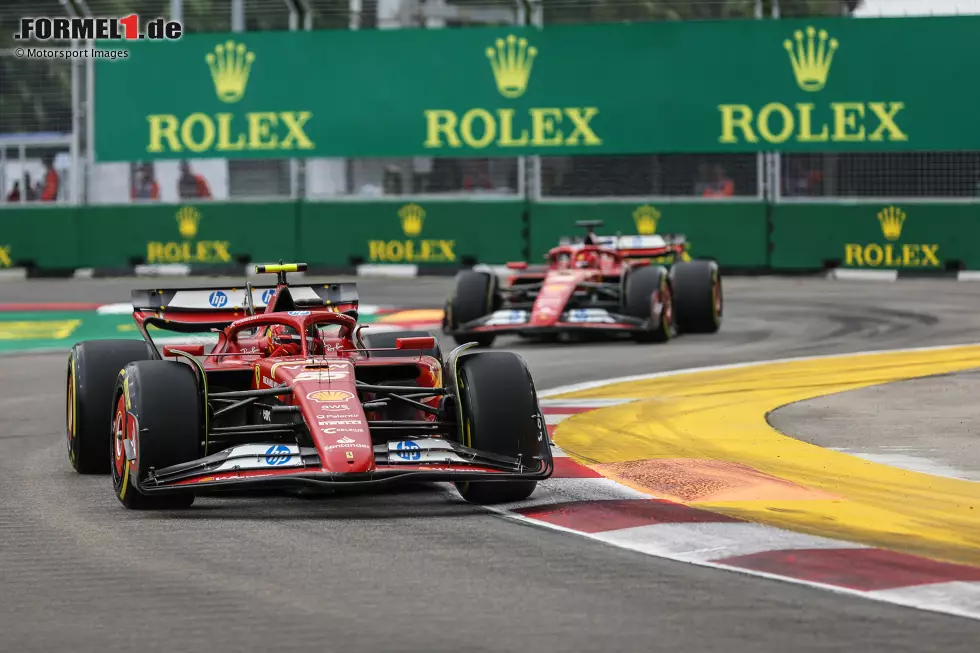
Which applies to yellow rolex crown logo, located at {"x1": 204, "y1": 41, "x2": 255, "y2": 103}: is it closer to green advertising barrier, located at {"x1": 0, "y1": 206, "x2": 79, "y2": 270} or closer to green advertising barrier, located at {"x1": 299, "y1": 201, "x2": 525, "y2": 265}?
green advertising barrier, located at {"x1": 299, "y1": 201, "x2": 525, "y2": 265}

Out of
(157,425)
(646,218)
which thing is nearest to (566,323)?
(157,425)

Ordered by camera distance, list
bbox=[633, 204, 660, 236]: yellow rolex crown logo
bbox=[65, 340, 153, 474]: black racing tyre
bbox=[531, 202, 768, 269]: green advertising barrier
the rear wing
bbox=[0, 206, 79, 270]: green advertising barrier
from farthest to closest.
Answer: bbox=[0, 206, 79, 270]: green advertising barrier → bbox=[633, 204, 660, 236]: yellow rolex crown logo → bbox=[531, 202, 768, 269]: green advertising barrier → the rear wing → bbox=[65, 340, 153, 474]: black racing tyre

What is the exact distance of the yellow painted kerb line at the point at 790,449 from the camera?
25.1 feet

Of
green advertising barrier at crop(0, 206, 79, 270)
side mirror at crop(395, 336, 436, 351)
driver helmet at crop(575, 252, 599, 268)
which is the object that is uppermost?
green advertising barrier at crop(0, 206, 79, 270)

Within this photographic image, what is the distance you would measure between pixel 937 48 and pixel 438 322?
11.4 m

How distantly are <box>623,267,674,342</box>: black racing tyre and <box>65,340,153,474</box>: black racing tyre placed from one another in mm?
8606

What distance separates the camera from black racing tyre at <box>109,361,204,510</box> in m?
8.12

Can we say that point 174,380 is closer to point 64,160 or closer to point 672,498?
point 672,498

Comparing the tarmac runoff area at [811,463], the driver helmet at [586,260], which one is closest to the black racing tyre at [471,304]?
the driver helmet at [586,260]

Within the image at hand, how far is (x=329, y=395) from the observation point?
8.37 metres

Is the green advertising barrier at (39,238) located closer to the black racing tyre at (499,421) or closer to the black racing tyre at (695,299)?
the black racing tyre at (695,299)

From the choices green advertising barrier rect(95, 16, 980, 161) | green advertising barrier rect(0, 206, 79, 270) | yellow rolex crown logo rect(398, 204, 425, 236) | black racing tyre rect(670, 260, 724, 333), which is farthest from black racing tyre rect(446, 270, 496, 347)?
green advertising barrier rect(0, 206, 79, 270)

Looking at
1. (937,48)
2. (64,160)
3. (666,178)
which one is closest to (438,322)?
(666,178)

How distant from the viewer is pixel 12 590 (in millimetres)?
6539
